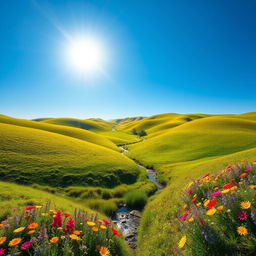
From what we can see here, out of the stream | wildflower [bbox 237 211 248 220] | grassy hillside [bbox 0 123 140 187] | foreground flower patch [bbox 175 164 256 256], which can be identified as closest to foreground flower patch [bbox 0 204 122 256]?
foreground flower patch [bbox 175 164 256 256]

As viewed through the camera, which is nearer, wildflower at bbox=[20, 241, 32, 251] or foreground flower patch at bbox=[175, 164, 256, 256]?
foreground flower patch at bbox=[175, 164, 256, 256]

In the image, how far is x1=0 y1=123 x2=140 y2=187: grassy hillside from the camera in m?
21.7

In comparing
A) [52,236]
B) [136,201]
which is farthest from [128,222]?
[52,236]

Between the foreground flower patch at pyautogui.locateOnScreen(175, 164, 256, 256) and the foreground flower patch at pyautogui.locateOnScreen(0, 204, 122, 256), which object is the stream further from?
the foreground flower patch at pyautogui.locateOnScreen(175, 164, 256, 256)

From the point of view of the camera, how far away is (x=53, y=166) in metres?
25.2

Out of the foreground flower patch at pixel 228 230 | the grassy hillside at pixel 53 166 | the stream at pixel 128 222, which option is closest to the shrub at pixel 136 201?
the stream at pixel 128 222

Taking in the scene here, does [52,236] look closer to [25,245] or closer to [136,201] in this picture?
[25,245]

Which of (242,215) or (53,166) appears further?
(53,166)

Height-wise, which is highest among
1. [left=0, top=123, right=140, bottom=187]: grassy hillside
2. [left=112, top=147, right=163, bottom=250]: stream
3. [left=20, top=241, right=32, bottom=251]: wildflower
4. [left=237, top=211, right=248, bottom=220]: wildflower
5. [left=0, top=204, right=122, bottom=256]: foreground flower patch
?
[left=237, top=211, right=248, bottom=220]: wildflower

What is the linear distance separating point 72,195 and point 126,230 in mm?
9687

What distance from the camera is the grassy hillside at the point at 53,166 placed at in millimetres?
21703

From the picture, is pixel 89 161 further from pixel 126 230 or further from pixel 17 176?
pixel 126 230

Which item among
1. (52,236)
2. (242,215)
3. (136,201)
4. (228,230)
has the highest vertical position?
(242,215)

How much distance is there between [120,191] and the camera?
2191 centimetres
